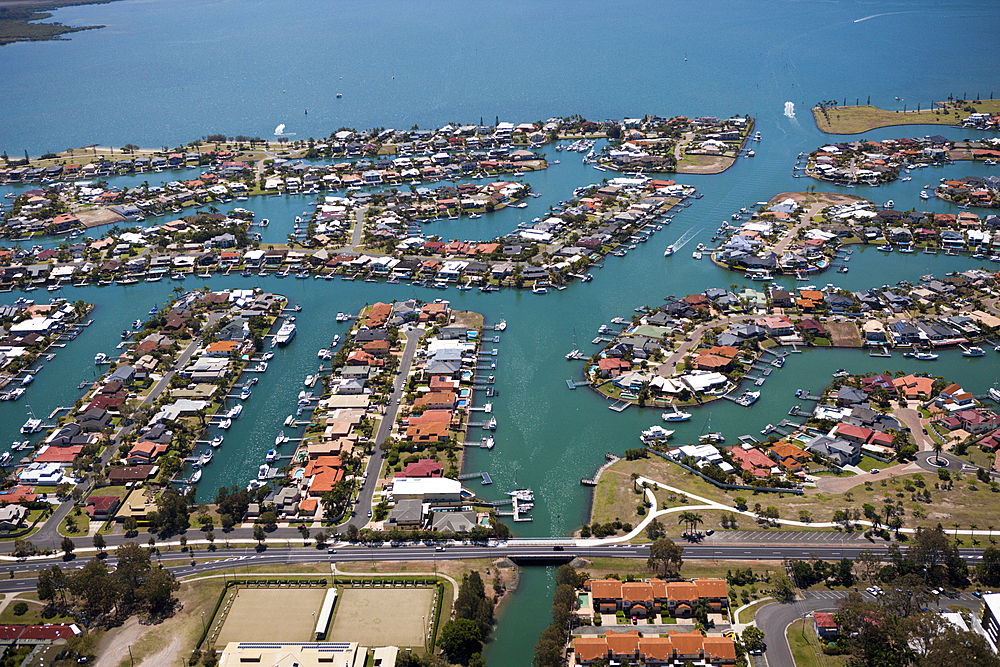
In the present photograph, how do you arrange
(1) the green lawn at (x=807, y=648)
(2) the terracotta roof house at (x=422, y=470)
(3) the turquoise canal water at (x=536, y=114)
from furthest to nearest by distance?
(3) the turquoise canal water at (x=536, y=114)
(2) the terracotta roof house at (x=422, y=470)
(1) the green lawn at (x=807, y=648)

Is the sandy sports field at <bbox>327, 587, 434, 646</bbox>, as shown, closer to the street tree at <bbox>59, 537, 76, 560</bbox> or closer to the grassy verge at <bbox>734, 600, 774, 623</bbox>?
the grassy verge at <bbox>734, 600, 774, 623</bbox>

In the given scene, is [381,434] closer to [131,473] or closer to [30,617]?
[131,473]

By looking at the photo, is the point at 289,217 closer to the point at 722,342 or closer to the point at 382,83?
the point at 722,342

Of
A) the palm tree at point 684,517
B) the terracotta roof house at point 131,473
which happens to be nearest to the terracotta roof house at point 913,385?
the palm tree at point 684,517

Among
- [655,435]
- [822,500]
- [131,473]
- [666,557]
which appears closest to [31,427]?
[131,473]

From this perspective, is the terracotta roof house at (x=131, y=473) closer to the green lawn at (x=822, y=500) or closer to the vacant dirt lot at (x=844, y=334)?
the green lawn at (x=822, y=500)

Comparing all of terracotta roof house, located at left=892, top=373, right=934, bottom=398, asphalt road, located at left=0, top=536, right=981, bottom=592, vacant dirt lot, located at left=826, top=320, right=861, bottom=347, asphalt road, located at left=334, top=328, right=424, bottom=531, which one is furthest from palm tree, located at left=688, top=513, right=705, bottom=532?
vacant dirt lot, located at left=826, top=320, right=861, bottom=347
